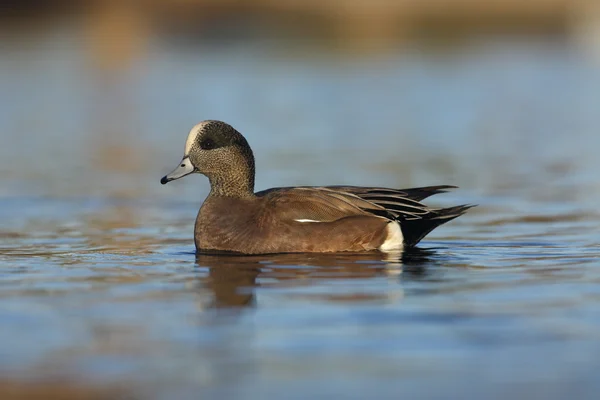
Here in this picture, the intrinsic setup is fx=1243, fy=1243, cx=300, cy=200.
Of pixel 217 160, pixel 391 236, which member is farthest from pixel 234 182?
pixel 391 236

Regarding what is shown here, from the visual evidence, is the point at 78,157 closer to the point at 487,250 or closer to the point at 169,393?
the point at 487,250

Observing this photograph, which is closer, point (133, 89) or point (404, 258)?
point (404, 258)

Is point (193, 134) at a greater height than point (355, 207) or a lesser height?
greater

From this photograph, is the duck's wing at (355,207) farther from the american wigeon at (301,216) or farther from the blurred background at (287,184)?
the blurred background at (287,184)

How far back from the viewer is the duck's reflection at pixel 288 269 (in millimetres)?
6684

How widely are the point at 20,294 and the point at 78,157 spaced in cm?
877

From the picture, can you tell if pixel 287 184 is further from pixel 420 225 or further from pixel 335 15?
pixel 335 15

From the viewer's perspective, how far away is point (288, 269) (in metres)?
7.42

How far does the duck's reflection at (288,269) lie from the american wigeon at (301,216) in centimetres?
12

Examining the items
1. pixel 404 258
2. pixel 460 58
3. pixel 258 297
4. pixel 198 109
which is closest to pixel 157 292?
pixel 258 297

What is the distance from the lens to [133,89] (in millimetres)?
26500

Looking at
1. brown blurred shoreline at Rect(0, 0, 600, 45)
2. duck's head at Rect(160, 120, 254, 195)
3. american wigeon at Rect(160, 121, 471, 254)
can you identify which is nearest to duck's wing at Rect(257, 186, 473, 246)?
american wigeon at Rect(160, 121, 471, 254)

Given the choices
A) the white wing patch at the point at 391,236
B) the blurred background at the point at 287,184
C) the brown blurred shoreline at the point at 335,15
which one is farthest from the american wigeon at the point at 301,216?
the brown blurred shoreline at the point at 335,15

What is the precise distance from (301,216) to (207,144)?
96cm
